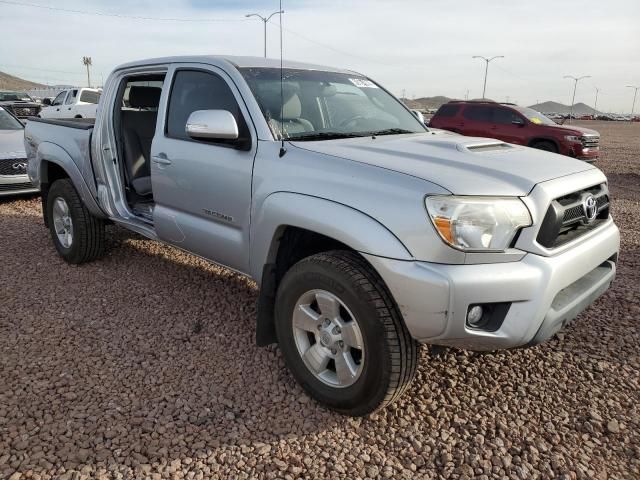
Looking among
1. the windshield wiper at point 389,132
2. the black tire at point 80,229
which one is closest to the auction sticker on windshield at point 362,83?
the windshield wiper at point 389,132

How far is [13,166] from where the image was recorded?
24.7 ft

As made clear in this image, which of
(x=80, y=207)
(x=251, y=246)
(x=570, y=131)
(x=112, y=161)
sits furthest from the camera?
(x=570, y=131)

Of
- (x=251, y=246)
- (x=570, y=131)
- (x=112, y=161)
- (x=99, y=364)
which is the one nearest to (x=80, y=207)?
(x=112, y=161)

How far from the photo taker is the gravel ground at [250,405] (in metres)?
2.34

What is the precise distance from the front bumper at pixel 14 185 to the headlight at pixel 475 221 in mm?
7105

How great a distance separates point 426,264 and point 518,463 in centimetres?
105

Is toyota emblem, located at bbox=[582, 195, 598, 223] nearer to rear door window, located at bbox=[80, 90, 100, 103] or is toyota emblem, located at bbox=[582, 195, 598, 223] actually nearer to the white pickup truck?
the white pickup truck

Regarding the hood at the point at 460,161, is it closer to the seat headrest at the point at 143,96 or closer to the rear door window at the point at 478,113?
the seat headrest at the point at 143,96

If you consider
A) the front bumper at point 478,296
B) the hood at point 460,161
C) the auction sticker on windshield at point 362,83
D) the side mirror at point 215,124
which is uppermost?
the auction sticker on windshield at point 362,83

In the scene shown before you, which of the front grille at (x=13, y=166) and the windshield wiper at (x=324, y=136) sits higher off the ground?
the windshield wiper at (x=324, y=136)

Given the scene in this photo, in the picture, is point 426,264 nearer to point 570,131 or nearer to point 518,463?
point 518,463

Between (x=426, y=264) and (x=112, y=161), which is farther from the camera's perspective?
(x=112, y=161)

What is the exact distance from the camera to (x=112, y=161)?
429cm

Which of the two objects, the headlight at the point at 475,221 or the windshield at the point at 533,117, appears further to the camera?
the windshield at the point at 533,117
